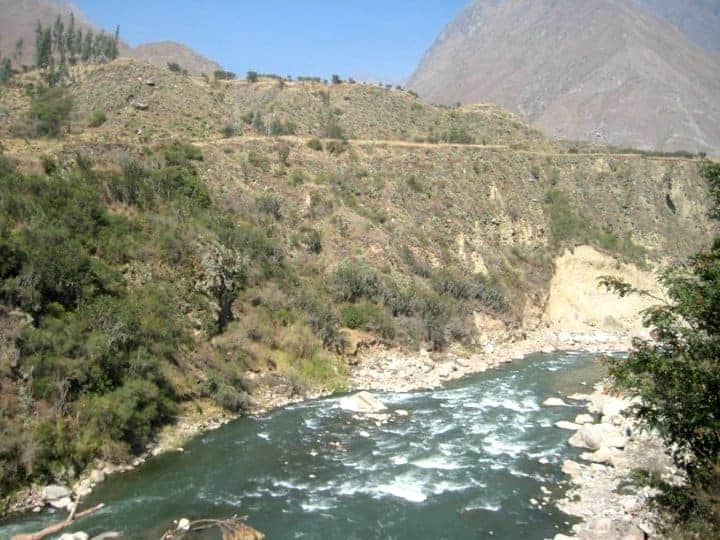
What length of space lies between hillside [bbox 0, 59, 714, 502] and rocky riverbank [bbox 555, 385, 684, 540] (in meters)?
8.31

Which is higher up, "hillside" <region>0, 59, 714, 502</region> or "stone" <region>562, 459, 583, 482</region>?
"hillside" <region>0, 59, 714, 502</region>

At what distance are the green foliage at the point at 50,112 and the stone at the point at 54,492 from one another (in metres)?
29.9

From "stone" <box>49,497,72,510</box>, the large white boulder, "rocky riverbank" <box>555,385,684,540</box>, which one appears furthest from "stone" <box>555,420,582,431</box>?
"stone" <box>49,497,72,510</box>

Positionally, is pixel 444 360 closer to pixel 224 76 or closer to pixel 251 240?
pixel 251 240

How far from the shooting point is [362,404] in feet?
81.5

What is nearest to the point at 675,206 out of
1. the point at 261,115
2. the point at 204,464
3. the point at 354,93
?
the point at 354,93

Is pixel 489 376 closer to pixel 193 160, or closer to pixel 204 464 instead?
pixel 204 464

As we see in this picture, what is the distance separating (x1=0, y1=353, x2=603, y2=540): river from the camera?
1528 cm

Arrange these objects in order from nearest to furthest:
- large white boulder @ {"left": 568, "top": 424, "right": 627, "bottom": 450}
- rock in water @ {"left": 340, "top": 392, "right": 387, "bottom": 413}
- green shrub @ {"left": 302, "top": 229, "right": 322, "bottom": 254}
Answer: large white boulder @ {"left": 568, "top": 424, "right": 627, "bottom": 450}
rock in water @ {"left": 340, "top": 392, "right": 387, "bottom": 413}
green shrub @ {"left": 302, "top": 229, "right": 322, "bottom": 254}

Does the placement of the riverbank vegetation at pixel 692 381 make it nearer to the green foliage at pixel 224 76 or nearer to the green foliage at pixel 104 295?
the green foliage at pixel 104 295

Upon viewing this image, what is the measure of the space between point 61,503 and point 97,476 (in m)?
1.56

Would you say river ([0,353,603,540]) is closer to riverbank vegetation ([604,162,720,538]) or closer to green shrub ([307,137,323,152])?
riverbank vegetation ([604,162,720,538])

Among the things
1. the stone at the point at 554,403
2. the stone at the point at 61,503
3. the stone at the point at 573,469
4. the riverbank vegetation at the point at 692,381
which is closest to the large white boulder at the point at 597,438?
the stone at the point at 573,469

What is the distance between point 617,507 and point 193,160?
30924mm
